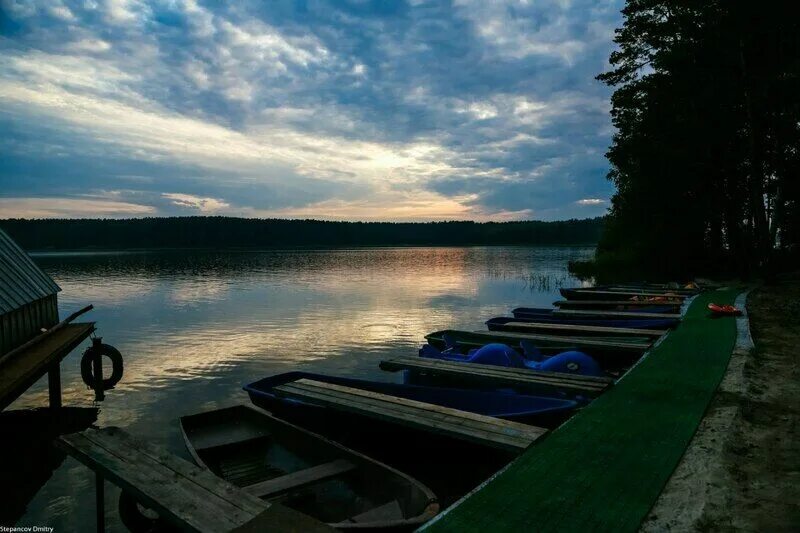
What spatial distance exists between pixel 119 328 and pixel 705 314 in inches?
1007

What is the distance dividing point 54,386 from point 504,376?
37.2ft

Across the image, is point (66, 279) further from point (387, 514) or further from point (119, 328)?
point (387, 514)

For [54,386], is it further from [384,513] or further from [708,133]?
[708,133]

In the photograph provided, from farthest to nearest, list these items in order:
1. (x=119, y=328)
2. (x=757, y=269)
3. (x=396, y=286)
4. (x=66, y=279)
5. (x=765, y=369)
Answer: (x=66, y=279) < (x=396, y=286) < (x=757, y=269) < (x=119, y=328) < (x=765, y=369)

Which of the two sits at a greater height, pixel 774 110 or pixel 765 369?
pixel 774 110

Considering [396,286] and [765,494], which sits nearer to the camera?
[765,494]

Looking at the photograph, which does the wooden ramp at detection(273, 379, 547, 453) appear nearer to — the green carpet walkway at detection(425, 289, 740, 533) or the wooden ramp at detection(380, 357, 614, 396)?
the green carpet walkway at detection(425, 289, 740, 533)

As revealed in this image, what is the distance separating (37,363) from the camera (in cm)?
1033

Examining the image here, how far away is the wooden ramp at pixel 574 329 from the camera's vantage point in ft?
45.7

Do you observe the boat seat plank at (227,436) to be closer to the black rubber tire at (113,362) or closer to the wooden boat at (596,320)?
the black rubber tire at (113,362)

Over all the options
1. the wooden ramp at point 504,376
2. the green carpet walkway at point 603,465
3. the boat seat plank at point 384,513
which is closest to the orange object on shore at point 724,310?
the green carpet walkway at point 603,465

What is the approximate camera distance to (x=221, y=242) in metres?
160

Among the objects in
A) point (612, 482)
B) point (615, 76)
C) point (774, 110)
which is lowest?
point (612, 482)

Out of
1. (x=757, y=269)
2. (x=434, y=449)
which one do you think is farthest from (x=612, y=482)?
(x=757, y=269)
